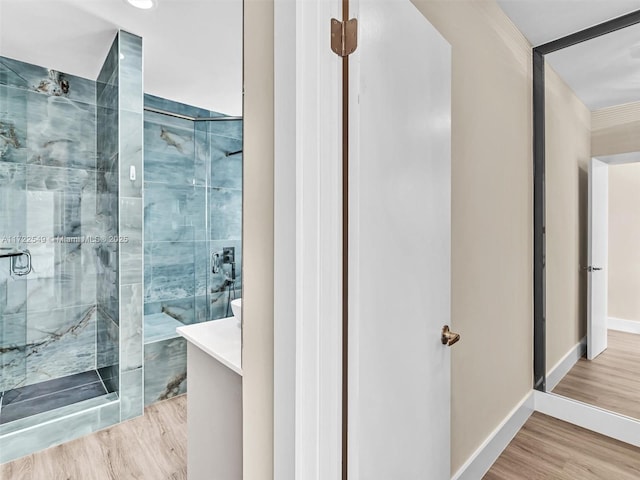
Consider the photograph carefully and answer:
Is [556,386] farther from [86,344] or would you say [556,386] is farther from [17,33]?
[17,33]

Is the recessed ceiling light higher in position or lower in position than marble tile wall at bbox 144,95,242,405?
higher

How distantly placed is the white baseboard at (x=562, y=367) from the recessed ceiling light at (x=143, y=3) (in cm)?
320

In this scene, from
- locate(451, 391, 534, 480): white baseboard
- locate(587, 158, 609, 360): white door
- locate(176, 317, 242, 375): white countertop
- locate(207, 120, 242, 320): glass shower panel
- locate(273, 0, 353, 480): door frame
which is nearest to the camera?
locate(273, 0, 353, 480): door frame

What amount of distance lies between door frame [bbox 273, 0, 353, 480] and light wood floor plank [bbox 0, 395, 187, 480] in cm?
137

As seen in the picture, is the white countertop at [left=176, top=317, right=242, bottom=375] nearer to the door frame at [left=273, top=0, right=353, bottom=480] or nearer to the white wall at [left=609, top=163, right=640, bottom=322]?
the door frame at [left=273, top=0, right=353, bottom=480]

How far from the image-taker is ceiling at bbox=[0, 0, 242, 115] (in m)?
1.90

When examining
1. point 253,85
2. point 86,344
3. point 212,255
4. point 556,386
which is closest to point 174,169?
point 212,255

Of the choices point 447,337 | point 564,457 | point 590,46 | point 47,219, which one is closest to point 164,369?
point 47,219

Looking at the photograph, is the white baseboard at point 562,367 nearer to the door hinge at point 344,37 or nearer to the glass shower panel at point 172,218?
the door hinge at point 344,37

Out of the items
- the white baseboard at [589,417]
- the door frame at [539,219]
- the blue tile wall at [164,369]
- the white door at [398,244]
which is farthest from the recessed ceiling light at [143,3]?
the white baseboard at [589,417]

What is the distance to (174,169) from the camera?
132 inches

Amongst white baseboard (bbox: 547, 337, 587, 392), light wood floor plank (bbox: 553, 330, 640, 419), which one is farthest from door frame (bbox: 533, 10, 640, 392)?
light wood floor plank (bbox: 553, 330, 640, 419)

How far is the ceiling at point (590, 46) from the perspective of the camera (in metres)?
1.87

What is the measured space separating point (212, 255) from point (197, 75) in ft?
5.69
